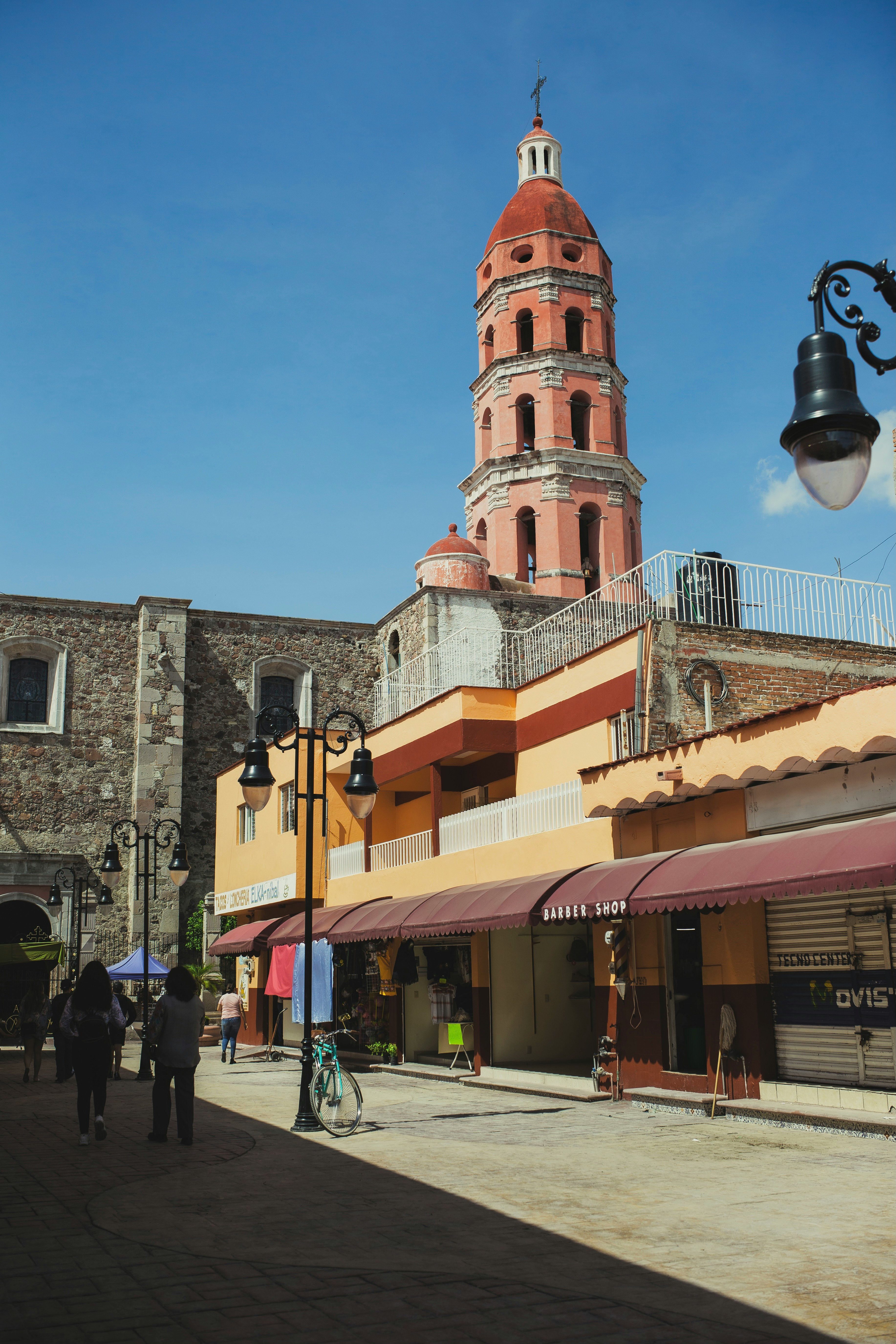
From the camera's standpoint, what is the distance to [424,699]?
86.5 ft

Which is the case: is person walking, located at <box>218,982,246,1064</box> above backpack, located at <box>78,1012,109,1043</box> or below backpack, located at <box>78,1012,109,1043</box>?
below

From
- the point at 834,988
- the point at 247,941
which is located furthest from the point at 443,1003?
the point at 834,988

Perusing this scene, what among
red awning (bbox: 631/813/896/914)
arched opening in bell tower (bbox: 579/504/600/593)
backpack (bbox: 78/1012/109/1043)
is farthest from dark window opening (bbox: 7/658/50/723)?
backpack (bbox: 78/1012/109/1043)

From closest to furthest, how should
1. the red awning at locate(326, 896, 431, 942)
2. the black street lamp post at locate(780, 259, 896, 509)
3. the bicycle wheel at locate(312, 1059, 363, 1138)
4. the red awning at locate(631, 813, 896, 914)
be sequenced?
the black street lamp post at locate(780, 259, 896, 509), the red awning at locate(631, 813, 896, 914), the bicycle wheel at locate(312, 1059, 363, 1138), the red awning at locate(326, 896, 431, 942)

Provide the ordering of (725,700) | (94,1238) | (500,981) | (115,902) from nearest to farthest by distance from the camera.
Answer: (94,1238), (725,700), (500,981), (115,902)

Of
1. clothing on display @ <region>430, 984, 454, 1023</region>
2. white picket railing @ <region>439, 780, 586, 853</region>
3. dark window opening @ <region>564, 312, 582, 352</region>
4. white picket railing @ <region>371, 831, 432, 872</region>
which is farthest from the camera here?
dark window opening @ <region>564, 312, 582, 352</region>

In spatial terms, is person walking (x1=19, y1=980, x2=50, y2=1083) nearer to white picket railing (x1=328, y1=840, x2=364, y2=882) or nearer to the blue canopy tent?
white picket railing (x1=328, y1=840, x2=364, y2=882)

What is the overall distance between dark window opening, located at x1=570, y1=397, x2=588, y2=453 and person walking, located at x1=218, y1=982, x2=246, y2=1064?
18.8 metres

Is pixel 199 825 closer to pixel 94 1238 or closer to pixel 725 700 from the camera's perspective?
pixel 725 700

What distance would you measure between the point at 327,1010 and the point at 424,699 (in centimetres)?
747

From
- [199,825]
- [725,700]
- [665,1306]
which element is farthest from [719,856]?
[199,825]

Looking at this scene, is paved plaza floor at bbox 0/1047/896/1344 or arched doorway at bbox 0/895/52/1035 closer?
paved plaza floor at bbox 0/1047/896/1344

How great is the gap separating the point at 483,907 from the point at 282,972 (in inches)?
300

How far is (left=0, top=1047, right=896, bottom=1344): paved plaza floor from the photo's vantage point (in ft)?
18.3
